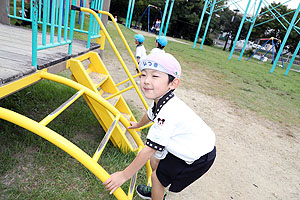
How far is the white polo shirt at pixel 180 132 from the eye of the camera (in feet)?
3.96

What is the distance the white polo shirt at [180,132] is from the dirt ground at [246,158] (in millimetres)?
972

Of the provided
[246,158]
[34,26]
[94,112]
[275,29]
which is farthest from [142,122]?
[275,29]

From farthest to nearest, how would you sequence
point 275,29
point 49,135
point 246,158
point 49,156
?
point 275,29 → point 246,158 → point 49,156 → point 49,135

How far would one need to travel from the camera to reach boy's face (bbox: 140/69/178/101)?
4.14 ft

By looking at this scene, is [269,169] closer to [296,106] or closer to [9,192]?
[9,192]

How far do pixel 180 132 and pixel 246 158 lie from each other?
2.19 metres

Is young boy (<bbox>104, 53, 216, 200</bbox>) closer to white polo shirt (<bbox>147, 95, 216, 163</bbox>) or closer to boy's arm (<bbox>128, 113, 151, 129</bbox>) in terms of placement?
white polo shirt (<bbox>147, 95, 216, 163</bbox>)

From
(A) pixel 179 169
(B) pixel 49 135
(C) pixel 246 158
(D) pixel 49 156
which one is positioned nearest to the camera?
(B) pixel 49 135

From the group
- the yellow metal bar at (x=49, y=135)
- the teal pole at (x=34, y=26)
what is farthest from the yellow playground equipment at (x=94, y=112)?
the teal pole at (x=34, y=26)

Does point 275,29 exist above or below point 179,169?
above

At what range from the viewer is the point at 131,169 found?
120 cm

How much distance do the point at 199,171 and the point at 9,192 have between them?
147 centimetres

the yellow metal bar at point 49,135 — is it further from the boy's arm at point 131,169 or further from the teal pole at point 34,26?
Result: the teal pole at point 34,26

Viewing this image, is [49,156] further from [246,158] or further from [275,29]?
[275,29]
